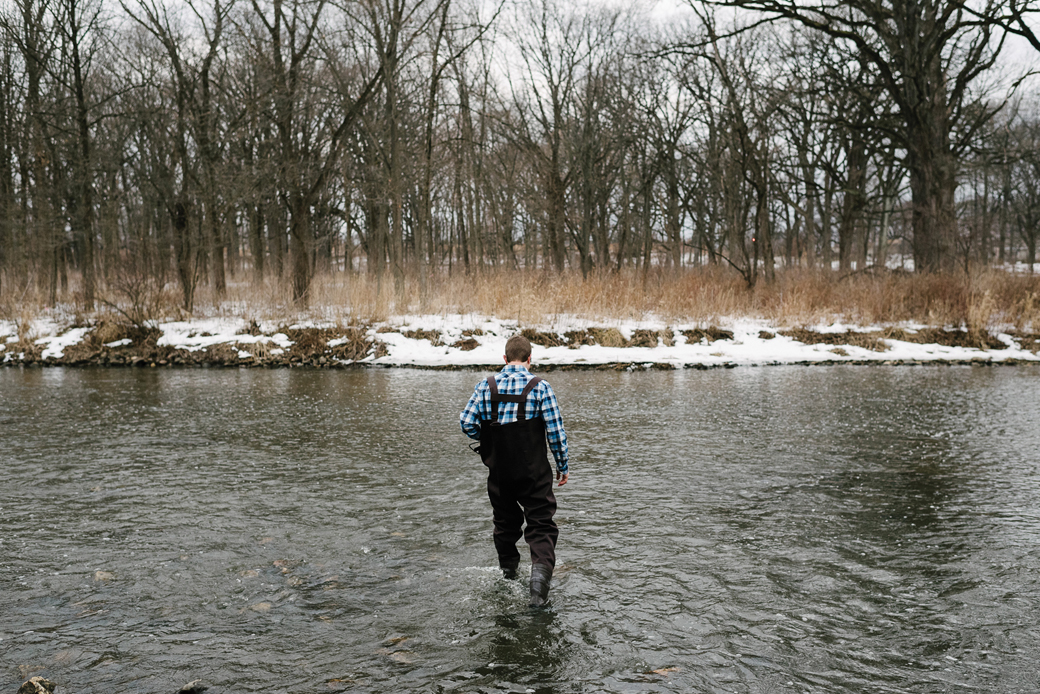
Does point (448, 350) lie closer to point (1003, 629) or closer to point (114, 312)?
point (114, 312)

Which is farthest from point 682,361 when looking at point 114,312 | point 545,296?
point 114,312

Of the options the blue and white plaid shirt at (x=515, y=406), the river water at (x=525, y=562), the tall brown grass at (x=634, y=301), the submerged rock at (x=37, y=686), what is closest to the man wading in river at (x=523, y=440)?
the blue and white plaid shirt at (x=515, y=406)

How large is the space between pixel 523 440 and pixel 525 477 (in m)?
0.20

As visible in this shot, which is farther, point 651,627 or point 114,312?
point 114,312

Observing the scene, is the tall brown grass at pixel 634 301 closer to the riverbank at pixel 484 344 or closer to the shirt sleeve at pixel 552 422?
the riverbank at pixel 484 344

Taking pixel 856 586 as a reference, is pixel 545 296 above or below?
above

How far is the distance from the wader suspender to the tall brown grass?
13.0 metres

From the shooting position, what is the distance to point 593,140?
26.5 m

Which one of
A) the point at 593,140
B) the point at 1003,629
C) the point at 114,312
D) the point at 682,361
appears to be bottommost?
the point at 1003,629

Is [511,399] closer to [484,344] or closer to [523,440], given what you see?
[523,440]

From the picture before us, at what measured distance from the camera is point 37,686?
2.99 m

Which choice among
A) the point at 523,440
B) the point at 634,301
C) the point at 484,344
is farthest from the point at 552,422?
the point at 634,301

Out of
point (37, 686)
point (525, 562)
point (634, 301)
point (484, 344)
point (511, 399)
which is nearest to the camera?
point (37, 686)

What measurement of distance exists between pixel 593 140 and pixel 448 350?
1360cm
